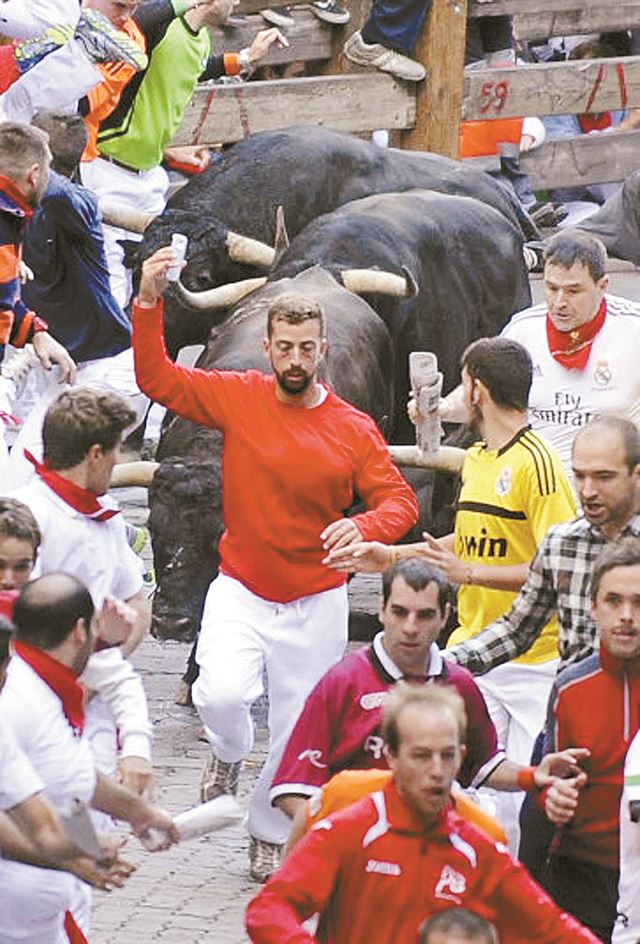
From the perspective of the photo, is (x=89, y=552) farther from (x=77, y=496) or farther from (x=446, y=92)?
(x=446, y=92)

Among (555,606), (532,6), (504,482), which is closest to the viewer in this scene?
(555,606)

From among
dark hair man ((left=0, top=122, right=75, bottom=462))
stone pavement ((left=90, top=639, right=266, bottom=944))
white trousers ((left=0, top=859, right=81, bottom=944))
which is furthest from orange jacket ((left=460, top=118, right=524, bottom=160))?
white trousers ((left=0, top=859, right=81, bottom=944))

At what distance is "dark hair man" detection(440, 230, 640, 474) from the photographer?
9.95 meters

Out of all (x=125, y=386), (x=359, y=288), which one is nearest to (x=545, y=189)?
(x=359, y=288)

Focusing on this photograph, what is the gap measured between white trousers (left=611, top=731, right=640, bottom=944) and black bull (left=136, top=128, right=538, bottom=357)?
247 inches

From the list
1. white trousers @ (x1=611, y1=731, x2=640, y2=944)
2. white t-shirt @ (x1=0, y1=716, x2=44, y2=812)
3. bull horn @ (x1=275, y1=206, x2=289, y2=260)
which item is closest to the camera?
white t-shirt @ (x1=0, y1=716, x2=44, y2=812)

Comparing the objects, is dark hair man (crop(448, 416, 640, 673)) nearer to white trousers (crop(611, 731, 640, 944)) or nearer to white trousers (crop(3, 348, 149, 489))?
white trousers (crop(611, 731, 640, 944))

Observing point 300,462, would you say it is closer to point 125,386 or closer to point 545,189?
point 125,386

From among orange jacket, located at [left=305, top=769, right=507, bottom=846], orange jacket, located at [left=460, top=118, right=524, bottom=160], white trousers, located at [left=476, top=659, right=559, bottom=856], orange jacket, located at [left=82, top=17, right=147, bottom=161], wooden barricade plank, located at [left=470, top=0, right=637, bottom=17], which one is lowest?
orange jacket, located at [left=460, top=118, right=524, bottom=160]

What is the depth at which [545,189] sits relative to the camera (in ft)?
65.4

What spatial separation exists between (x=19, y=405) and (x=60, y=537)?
2900 mm

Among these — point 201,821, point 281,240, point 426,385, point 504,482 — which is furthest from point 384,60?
point 201,821

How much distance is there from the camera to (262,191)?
14.3 metres

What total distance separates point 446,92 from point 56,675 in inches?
409
